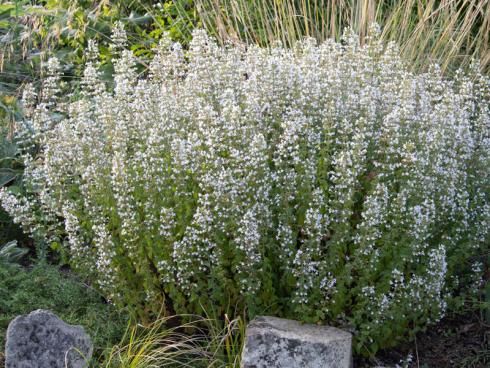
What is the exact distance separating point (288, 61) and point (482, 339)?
1.93m

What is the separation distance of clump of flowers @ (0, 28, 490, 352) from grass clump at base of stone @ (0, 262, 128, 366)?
20 cm

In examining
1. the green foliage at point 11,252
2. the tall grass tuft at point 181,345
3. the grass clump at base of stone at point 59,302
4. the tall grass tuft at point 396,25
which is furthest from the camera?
the tall grass tuft at point 396,25

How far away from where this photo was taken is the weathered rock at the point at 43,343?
3.24m

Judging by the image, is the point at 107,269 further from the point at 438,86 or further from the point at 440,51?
the point at 440,51

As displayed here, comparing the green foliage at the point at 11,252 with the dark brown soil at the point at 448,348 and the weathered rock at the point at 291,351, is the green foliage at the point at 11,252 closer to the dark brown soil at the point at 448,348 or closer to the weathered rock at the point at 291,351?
the weathered rock at the point at 291,351

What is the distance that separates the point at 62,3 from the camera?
802 centimetres

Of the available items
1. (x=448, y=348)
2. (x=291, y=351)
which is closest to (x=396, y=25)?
(x=448, y=348)

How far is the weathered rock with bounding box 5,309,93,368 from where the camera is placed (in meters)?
3.24

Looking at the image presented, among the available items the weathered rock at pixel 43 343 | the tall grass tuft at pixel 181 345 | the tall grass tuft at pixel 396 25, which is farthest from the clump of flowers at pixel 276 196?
the tall grass tuft at pixel 396 25

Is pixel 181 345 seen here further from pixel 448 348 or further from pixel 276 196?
pixel 448 348

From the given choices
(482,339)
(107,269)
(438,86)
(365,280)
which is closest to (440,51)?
(438,86)

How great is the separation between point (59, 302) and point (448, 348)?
7.22ft

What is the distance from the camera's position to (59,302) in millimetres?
4039

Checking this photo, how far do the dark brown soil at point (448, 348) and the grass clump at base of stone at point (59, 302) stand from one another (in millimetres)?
1367
